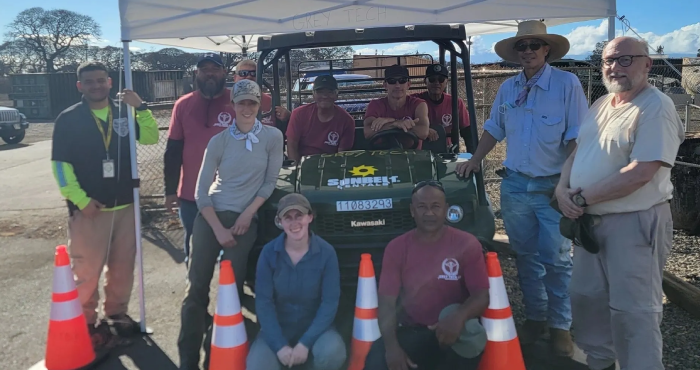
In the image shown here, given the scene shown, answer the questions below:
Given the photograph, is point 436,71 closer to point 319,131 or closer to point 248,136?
point 319,131

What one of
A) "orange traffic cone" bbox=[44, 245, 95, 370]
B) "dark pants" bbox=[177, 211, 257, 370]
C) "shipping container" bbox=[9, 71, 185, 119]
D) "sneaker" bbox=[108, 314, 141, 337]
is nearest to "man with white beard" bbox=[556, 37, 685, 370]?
"dark pants" bbox=[177, 211, 257, 370]

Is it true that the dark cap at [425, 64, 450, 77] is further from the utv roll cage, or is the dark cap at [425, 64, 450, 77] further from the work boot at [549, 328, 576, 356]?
the work boot at [549, 328, 576, 356]

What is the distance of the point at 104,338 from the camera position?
421 centimetres

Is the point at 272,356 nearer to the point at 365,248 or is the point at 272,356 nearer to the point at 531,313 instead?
the point at 365,248

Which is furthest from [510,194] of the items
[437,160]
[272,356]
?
[272,356]

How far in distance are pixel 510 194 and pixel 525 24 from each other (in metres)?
1.18

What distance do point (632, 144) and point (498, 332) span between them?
125cm

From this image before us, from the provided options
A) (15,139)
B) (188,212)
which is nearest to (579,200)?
(188,212)

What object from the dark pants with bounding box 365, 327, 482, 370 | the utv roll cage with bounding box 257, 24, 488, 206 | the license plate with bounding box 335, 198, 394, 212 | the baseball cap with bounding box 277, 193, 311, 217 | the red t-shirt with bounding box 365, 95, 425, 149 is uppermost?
the utv roll cage with bounding box 257, 24, 488, 206

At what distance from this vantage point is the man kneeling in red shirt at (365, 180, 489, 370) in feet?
10.5

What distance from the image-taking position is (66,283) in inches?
148

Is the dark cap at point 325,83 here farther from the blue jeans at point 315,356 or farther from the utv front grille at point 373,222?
the blue jeans at point 315,356

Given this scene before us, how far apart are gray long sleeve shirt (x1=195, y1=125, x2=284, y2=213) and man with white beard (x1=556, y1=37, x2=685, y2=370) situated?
6.32 ft

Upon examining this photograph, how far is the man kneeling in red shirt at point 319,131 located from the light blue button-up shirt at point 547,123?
1.47 m
